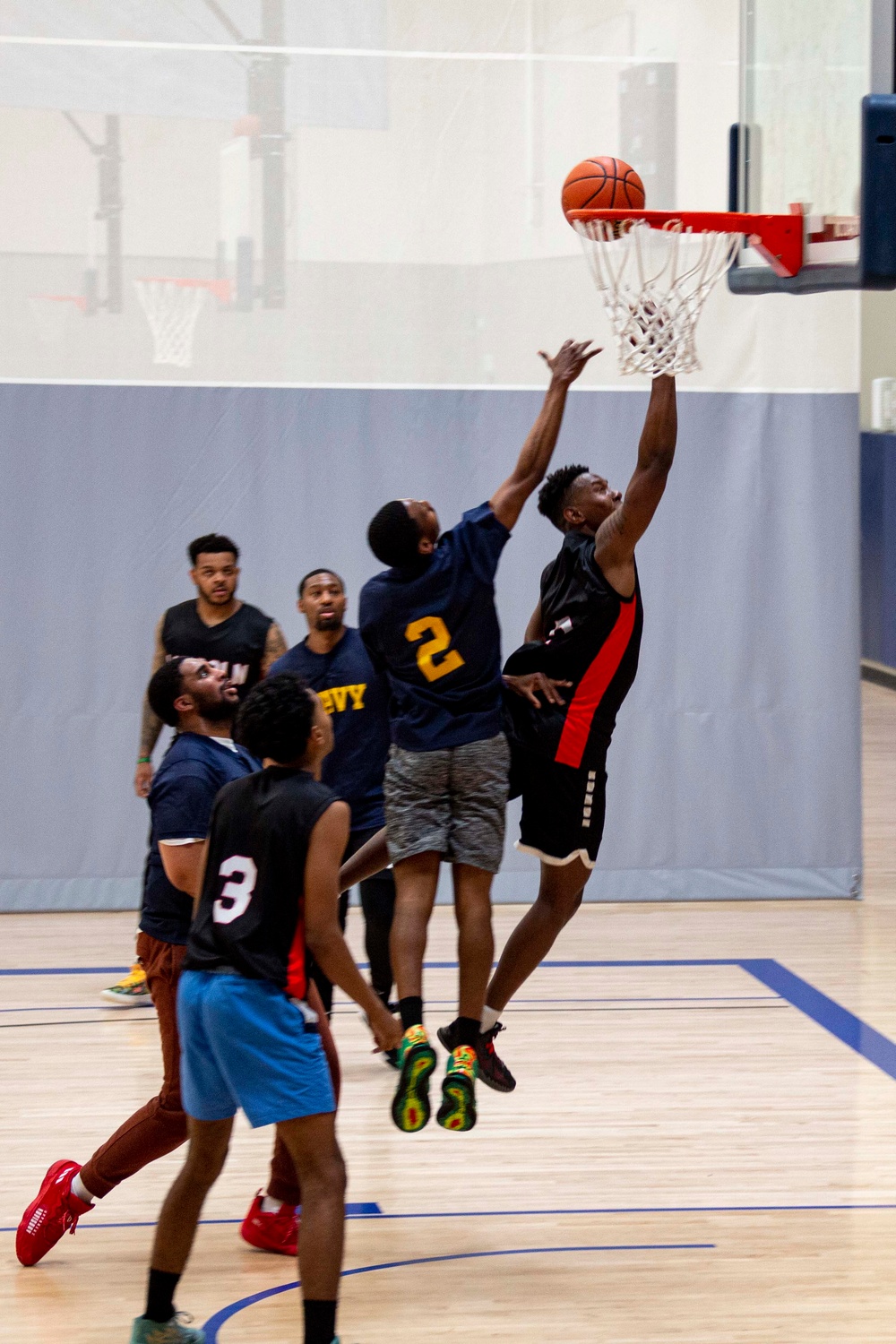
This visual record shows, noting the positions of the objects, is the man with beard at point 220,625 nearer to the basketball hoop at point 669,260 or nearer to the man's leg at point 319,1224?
the basketball hoop at point 669,260

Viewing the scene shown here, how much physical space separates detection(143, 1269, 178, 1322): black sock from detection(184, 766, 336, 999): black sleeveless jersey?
735 mm

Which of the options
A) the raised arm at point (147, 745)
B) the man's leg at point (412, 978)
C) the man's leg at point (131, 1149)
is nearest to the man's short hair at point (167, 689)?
the man's leg at point (131, 1149)

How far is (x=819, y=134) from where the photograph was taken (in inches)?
193

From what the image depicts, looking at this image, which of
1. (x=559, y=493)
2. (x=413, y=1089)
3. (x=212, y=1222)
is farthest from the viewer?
(x=559, y=493)

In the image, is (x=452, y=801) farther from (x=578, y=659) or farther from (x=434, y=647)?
(x=578, y=659)

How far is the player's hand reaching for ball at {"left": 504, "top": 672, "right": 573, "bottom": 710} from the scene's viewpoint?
4.86m

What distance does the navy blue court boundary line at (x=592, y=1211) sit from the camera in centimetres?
473

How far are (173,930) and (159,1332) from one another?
0.94m

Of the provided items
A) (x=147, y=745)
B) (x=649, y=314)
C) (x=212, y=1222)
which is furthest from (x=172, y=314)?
(x=212, y=1222)

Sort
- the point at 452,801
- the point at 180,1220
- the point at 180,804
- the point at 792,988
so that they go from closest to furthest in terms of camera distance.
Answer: the point at 180,1220, the point at 180,804, the point at 452,801, the point at 792,988

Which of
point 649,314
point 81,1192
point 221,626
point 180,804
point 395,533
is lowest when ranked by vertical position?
point 81,1192

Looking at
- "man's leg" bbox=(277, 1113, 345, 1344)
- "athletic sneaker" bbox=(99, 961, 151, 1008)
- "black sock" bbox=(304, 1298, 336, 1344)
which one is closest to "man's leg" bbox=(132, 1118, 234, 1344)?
"man's leg" bbox=(277, 1113, 345, 1344)

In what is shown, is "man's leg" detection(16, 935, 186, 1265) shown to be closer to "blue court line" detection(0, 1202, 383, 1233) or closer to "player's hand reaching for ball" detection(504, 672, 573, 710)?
"blue court line" detection(0, 1202, 383, 1233)

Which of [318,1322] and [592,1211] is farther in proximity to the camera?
[592,1211]
